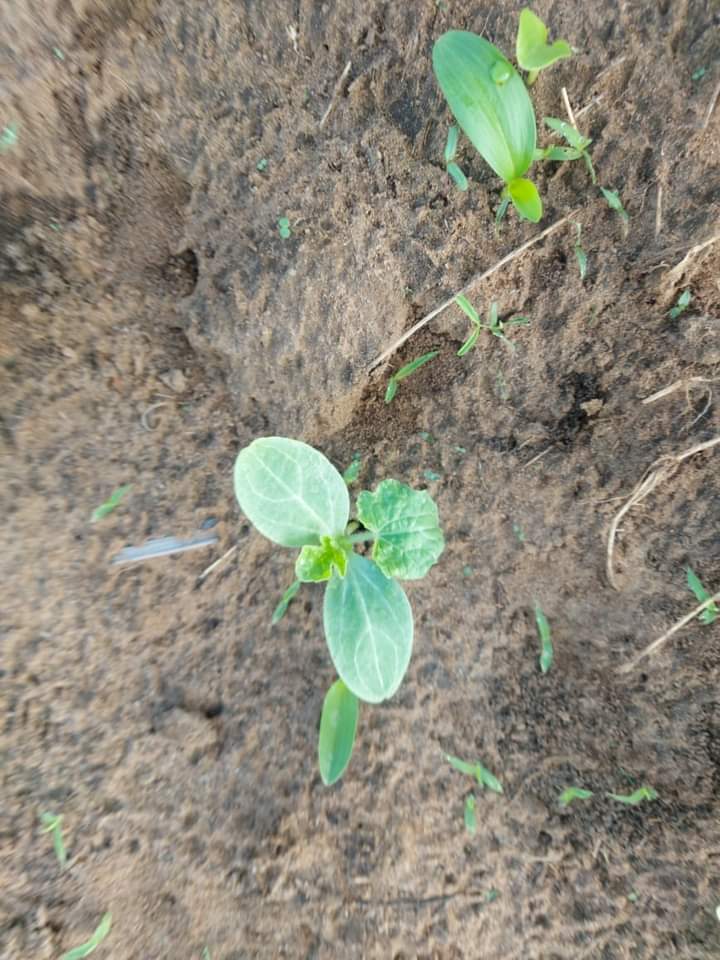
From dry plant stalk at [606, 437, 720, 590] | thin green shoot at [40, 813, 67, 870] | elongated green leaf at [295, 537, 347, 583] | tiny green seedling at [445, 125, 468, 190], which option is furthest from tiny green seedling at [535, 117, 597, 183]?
thin green shoot at [40, 813, 67, 870]

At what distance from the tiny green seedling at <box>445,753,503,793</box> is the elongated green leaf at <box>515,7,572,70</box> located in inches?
41.8

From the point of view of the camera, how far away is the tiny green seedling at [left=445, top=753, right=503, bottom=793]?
0.94 m

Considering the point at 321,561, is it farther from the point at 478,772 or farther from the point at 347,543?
the point at 478,772

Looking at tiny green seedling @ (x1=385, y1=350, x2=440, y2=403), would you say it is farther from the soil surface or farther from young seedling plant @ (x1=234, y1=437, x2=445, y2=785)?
young seedling plant @ (x1=234, y1=437, x2=445, y2=785)

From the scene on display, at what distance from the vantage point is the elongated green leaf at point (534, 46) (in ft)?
2.75

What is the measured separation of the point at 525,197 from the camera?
92cm

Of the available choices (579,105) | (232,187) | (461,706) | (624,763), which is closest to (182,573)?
(461,706)

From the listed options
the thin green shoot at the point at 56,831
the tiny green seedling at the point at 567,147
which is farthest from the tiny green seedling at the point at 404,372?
the thin green shoot at the point at 56,831

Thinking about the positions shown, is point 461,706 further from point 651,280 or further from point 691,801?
point 651,280

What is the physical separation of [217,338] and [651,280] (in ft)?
2.40

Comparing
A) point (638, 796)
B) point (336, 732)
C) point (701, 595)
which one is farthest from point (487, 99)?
Answer: point (638, 796)

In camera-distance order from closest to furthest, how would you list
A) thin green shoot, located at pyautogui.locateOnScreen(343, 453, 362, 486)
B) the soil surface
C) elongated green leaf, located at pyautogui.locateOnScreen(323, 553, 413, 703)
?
elongated green leaf, located at pyautogui.locateOnScreen(323, 553, 413, 703) < the soil surface < thin green shoot, located at pyautogui.locateOnScreen(343, 453, 362, 486)

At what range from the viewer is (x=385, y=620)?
822 mm

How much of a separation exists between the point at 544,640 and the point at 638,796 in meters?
0.27
